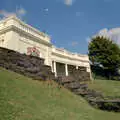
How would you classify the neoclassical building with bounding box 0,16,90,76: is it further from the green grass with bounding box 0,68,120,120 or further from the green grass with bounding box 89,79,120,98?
the green grass with bounding box 0,68,120,120

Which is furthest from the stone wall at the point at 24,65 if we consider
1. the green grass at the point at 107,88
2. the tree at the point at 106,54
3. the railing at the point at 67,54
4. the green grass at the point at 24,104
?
the tree at the point at 106,54

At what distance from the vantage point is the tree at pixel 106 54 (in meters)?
40.7

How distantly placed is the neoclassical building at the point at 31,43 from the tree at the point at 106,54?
1074 centimetres

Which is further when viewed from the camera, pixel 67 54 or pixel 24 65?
pixel 67 54

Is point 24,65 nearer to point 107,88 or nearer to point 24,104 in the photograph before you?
point 24,104

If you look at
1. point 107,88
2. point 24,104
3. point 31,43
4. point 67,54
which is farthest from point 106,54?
point 24,104

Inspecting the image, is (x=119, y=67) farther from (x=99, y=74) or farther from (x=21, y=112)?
(x=21, y=112)

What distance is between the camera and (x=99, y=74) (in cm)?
4200

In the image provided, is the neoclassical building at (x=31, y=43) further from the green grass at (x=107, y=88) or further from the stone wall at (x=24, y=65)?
the green grass at (x=107, y=88)

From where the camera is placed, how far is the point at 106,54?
41.4m

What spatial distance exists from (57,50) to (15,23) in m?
10.3

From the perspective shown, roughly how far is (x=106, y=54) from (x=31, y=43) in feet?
76.0

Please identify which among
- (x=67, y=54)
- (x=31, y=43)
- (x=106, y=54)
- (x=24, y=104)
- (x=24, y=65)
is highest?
(x=106, y=54)

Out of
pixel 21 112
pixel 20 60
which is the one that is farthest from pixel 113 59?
pixel 21 112
